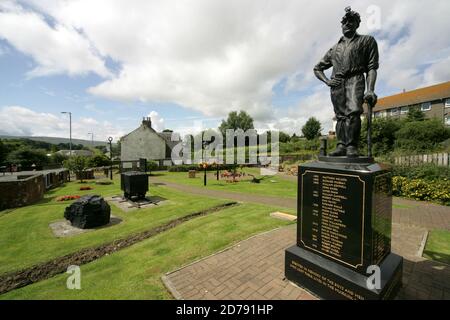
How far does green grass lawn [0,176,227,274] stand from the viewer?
5883mm

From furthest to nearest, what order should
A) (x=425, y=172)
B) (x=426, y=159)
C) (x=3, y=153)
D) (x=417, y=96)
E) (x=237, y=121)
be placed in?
1. (x=237, y=121)
2. (x=417, y=96)
3. (x=3, y=153)
4. (x=426, y=159)
5. (x=425, y=172)

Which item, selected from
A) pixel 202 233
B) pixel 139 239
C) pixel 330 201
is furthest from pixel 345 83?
→ pixel 139 239

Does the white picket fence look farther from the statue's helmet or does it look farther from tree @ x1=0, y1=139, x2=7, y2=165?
tree @ x1=0, y1=139, x2=7, y2=165

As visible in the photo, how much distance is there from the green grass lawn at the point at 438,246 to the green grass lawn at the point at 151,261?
3817mm

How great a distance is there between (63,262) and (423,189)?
50.1 ft

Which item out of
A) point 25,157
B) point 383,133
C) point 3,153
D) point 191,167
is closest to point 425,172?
point 383,133

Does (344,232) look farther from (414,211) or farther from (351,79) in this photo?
(414,211)

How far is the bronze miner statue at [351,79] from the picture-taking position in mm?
3953

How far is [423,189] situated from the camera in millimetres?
11031

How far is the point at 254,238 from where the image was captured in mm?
6449

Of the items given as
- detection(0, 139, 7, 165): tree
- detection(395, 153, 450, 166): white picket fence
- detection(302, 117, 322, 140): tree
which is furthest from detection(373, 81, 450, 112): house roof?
detection(0, 139, 7, 165): tree

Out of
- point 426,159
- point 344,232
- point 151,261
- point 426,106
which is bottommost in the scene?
point 151,261
